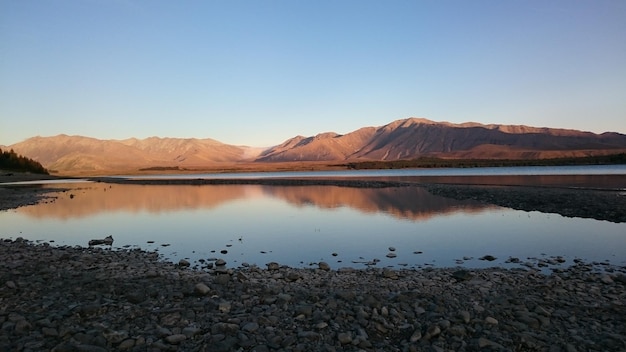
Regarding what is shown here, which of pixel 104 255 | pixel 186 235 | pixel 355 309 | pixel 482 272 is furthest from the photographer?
pixel 186 235

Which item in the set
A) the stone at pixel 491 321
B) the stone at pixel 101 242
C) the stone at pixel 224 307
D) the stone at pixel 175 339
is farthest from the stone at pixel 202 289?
the stone at pixel 101 242

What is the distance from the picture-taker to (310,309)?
9.40 meters

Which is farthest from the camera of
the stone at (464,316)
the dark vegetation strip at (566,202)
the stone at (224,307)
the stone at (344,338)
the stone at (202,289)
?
the dark vegetation strip at (566,202)

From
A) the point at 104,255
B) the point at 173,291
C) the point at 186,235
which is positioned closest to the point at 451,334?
the point at 173,291

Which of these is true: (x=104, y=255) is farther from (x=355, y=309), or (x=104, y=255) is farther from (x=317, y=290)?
(x=355, y=309)

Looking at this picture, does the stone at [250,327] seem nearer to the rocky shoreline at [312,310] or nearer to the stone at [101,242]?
the rocky shoreline at [312,310]

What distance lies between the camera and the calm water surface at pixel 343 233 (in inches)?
693

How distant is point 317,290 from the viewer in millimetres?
11344

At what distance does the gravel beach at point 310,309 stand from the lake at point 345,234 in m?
2.95

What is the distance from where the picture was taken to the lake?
1734 centimetres

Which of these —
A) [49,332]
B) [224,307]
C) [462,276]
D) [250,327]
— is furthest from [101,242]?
[462,276]

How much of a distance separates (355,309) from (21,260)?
547 inches

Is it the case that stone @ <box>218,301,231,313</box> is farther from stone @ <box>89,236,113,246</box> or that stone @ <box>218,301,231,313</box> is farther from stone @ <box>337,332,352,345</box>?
stone @ <box>89,236,113,246</box>

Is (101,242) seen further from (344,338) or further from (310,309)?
(344,338)
